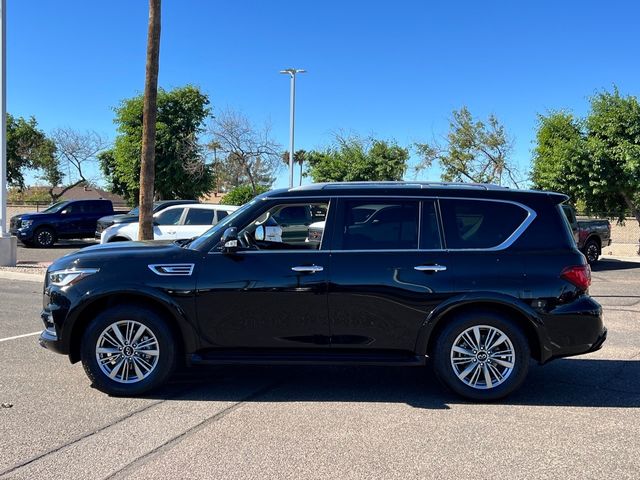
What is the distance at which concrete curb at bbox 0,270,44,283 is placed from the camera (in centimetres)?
1352

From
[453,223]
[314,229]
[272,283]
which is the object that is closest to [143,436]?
[272,283]

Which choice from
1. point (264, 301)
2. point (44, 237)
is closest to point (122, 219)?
point (44, 237)

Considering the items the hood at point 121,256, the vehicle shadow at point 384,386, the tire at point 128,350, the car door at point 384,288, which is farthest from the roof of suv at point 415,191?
the vehicle shadow at point 384,386

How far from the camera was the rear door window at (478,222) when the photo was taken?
535 centimetres

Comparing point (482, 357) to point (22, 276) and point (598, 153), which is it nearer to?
point (22, 276)

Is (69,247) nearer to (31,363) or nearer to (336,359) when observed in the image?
(31,363)

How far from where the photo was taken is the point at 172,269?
520 centimetres

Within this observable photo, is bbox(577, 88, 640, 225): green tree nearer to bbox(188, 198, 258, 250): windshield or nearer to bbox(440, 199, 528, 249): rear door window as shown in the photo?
bbox(440, 199, 528, 249): rear door window

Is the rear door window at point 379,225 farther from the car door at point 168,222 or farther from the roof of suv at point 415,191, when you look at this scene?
the car door at point 168,222

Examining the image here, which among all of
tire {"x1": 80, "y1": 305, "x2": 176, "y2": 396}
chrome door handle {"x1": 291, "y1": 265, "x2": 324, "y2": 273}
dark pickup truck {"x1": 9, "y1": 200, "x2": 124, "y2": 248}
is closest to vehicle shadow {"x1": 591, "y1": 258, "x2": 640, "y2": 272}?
chrome door handle {"x1": 291, "y1": 265, "x2": 324, "y2": 273}

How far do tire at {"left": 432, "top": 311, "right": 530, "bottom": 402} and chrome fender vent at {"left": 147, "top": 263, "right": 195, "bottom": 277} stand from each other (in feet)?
7.44

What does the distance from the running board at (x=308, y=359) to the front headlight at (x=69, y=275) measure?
45.3 inches

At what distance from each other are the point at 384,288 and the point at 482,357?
1.07 metres

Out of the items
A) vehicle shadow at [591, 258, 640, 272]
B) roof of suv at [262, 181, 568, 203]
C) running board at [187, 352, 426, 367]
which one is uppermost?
roof of suv at [262, 181, 568, 203]
